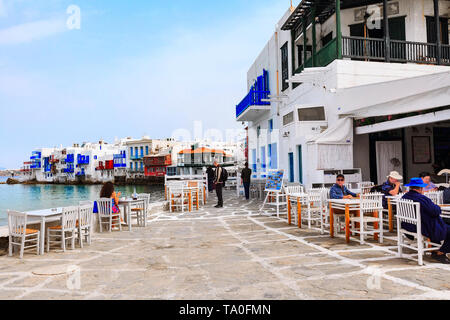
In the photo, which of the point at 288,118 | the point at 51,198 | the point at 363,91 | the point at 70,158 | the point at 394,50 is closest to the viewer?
the point at 363,91

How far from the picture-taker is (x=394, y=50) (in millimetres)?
12984

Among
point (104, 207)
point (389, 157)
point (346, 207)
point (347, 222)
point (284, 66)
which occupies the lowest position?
point (347, 222)

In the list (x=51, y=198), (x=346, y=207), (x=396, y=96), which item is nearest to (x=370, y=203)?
(x=346, y=207)

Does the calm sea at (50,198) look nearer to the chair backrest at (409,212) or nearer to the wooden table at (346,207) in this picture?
the wooden table at (346,207)

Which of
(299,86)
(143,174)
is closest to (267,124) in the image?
(299,86)

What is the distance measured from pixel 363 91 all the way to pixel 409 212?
5.94 m

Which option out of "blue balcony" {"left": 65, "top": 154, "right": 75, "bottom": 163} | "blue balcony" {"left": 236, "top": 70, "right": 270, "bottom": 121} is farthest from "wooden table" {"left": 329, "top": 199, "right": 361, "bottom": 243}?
"blue balcony" {"left": 65, "top": 154, "right": 75, "bottom": 163}

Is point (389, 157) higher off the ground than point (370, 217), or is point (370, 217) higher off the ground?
point (389, 157)

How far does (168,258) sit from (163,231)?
2893mm

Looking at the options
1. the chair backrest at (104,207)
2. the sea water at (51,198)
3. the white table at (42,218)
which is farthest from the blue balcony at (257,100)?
the sea water at (51,198)

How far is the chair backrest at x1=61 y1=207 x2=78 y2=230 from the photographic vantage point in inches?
258

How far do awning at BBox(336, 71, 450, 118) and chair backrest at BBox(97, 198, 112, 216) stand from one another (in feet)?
24.6

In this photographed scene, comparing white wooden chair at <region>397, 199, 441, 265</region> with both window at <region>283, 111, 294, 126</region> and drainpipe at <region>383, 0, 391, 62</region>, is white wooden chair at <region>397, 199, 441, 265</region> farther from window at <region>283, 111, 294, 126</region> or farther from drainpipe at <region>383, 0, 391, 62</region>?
drainpipe at <region>383, 0, 391, 62</region>

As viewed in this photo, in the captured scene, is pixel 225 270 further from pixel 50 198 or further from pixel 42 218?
pixel 50 198
